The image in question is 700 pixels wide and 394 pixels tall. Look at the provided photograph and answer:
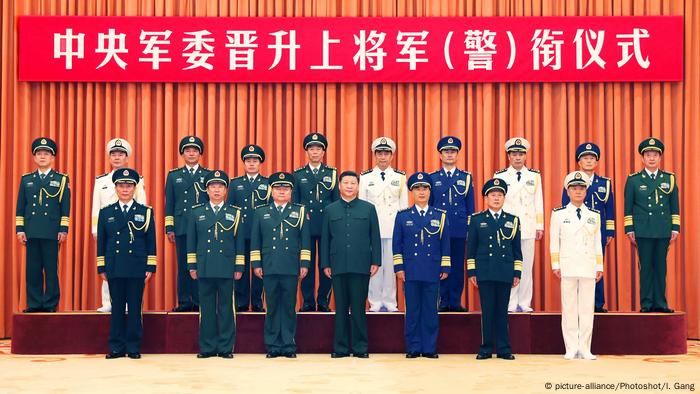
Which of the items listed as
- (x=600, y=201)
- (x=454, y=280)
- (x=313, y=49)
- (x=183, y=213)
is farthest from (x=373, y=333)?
(x=313, y=49)

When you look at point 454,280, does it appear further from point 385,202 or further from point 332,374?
point 332,374

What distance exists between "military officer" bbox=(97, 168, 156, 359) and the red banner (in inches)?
85.4

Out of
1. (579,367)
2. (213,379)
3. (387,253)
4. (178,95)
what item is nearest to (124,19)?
(178,95)

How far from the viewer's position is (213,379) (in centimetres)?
581

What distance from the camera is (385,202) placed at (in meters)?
7.72

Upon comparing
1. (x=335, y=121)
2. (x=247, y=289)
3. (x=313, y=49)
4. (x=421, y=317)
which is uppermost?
(x=313, y=49)

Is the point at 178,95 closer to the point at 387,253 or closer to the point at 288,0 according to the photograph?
the point at 288,0

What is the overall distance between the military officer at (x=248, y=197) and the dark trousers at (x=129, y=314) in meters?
0.90

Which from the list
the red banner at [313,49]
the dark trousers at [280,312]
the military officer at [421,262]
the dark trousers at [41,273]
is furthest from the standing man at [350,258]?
the dark trousers at [41,273]

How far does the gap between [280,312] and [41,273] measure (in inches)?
79.7

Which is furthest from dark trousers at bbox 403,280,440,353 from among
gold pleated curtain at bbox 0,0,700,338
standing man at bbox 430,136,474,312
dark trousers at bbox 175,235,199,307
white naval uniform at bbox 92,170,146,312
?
white naval uniform at bbox 92,170,146,312

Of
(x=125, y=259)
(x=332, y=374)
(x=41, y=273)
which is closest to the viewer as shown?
Answer: (x=332, y=374)

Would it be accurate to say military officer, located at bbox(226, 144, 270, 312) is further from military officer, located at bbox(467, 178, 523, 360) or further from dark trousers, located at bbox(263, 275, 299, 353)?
military officer, located at bbox(467, 178, 523, 360)

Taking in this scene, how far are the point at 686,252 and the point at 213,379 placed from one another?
4.97 metres
